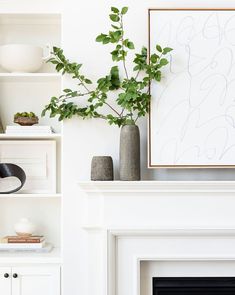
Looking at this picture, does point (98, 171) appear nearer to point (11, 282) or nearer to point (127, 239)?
point (127, 239)

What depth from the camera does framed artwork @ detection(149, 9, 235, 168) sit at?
9.88 feet

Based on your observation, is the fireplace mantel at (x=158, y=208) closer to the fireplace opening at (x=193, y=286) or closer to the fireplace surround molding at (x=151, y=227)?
the fireplace surround molding at (x=151, y=227)

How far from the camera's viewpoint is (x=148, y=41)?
119 inches

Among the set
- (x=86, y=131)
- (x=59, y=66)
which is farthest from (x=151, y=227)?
(x=59, y=66)

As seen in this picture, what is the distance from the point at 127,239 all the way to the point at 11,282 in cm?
69

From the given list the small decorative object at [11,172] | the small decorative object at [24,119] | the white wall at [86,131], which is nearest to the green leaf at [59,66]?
the white wall at [86,131]

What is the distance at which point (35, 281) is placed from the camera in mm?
3066

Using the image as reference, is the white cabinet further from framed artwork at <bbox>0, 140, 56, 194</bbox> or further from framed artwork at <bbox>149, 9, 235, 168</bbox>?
framed artwork at <bbox>149, 9, 235, 168</bbox>

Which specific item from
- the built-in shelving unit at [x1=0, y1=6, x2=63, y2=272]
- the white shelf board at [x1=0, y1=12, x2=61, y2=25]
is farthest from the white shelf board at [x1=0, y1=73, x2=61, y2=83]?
the white shelf board at [x1=0, y1=12, x2=61, y2=25]

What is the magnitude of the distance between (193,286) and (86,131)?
1045 mm

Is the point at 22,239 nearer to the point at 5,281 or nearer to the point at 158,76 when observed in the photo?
the point at 5,281

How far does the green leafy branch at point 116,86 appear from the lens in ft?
9.64

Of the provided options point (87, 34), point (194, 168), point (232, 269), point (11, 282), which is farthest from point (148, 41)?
point (11, 282)

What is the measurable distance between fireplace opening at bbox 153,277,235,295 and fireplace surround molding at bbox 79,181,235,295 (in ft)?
0.41
